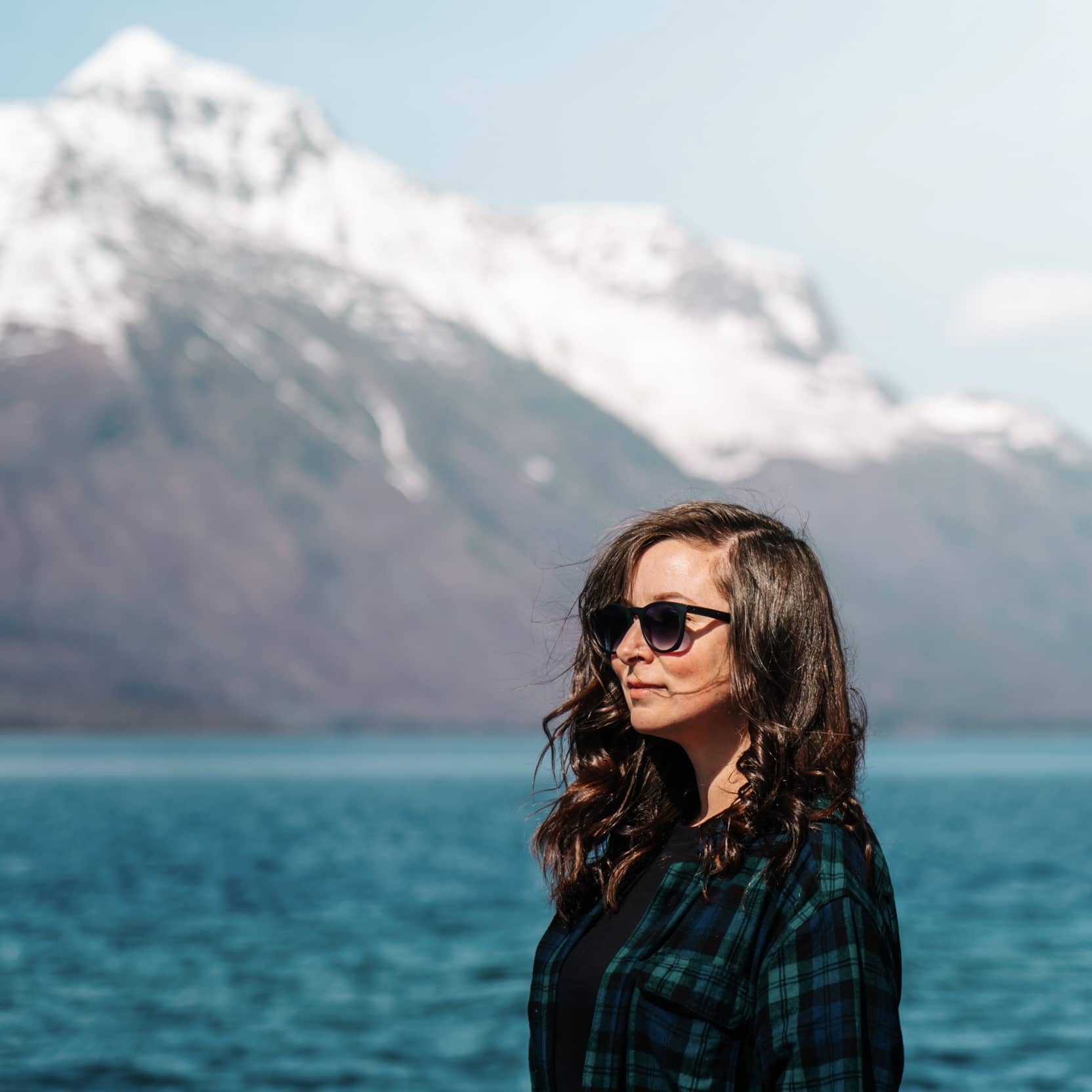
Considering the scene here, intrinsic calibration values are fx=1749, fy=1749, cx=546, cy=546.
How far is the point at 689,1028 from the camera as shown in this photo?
2650mm

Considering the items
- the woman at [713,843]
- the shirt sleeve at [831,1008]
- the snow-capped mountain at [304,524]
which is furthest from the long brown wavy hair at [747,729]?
the snow-capped mountain at [304,524]

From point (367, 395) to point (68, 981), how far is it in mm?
163099

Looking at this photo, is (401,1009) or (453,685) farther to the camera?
(453,685)

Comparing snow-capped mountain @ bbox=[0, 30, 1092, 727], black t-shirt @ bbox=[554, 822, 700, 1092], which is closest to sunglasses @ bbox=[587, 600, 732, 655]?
black t-shirt @ bbox=[554, 822, 700, 1092]

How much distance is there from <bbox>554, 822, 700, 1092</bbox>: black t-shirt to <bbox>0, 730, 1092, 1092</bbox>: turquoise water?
1519 millimetres

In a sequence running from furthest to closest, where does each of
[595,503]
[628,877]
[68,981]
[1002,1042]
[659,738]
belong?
[595,503] < [68,981] < [1002,1042] < [659,738] < [628,877]

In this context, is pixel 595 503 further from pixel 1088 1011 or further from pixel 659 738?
pixel 659 738

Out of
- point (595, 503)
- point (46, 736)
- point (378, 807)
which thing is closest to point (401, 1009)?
point (378, 807)

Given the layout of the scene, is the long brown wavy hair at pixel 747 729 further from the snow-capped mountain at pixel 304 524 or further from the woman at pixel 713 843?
the snow-capped mountain at pixel 304 524

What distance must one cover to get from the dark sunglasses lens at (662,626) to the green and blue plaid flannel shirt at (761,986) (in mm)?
371

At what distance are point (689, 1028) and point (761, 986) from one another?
0.14 m

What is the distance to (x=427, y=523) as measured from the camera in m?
164

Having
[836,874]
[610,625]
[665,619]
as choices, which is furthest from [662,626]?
[836,874]

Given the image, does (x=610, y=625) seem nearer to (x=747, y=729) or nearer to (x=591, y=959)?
(x=747, y=729)
